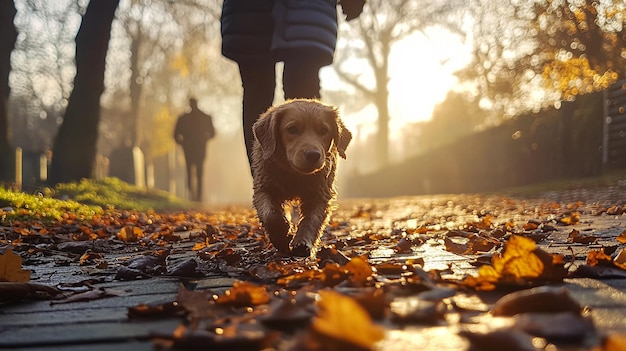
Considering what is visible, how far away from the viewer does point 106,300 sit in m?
2.06

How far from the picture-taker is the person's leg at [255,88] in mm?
4637

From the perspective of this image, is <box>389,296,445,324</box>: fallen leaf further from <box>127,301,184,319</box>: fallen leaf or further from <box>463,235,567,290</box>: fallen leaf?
<box>127,301,184,319</box>: fallen leaf

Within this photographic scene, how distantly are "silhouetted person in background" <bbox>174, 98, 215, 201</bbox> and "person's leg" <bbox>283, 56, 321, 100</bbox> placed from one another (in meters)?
12.8

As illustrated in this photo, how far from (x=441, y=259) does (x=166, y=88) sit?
130ft

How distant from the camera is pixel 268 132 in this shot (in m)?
3.67

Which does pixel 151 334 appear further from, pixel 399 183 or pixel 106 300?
Result: pixel 399 183

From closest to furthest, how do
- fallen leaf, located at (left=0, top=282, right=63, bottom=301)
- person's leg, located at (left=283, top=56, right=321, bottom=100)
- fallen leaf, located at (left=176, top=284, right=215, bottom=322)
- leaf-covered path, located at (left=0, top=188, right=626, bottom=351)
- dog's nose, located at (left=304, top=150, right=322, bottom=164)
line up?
leaf-covered path, located at (left=0, top=188, right=626, bottom=351) → fallen leaf, located at (left=176, top=284, right=215, bottom=322) → fallen leaf, located at (left=0, top=282, right=63, bottom=301) → dog's nose, located at (left=304, top=150, right=322, bottom=164) → person's leg, located at (left=283, top=56, right=321, bottom=100)

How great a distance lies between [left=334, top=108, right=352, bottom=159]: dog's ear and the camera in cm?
394

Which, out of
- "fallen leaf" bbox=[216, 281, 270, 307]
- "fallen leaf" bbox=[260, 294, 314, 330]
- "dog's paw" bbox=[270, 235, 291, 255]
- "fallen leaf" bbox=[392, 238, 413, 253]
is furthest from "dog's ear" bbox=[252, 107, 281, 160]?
"fallen leaf" bbox=[260, 294, 314, 330]

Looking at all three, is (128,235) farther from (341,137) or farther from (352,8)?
(352,8)

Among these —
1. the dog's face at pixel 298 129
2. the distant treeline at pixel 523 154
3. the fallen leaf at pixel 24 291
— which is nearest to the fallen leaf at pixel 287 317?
the fallen leaf at pixel 24 291

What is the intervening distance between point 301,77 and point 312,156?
51.3 inches

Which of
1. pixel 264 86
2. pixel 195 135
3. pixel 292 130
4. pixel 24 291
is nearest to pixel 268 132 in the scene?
pixel 292 130

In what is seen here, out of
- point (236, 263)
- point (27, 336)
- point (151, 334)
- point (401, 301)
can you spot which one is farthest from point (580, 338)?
point (236, 263)
